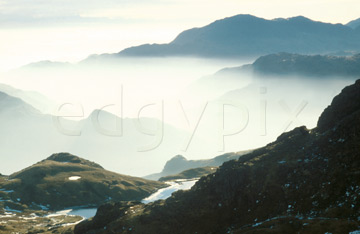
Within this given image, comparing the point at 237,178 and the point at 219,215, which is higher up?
the point at 237,178

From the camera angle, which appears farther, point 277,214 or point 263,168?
point 263,168

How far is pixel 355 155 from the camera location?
100438 mm

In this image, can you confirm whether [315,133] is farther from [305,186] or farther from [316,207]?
[316,207]

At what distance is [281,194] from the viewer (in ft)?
355

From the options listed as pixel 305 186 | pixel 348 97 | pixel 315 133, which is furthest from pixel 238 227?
pixel 348 97

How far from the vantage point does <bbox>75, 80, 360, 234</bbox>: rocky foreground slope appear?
9038 centimetres

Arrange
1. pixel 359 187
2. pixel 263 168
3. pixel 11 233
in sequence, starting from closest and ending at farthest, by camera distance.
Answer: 1. pixel 359 187
2. pixel 263 168
3. pixel 11 233

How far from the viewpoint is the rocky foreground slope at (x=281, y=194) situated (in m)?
90.4

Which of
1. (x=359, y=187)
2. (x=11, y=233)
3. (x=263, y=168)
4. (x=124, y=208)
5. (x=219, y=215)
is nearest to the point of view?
(x=359, y=187)

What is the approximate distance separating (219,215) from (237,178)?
619 inches

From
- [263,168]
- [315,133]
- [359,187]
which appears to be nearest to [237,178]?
[263,168]

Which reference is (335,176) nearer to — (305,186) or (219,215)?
(305,186)

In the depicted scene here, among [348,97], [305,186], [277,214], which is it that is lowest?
[277,214]

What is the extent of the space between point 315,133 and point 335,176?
35.0 metres
